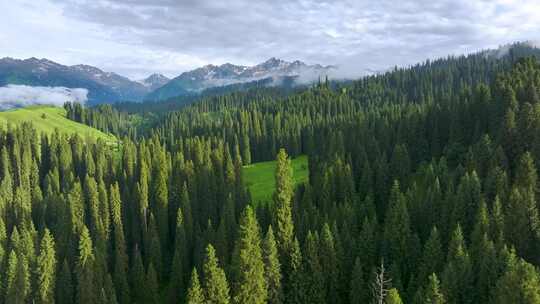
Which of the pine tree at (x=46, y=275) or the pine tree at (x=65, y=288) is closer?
the pine tree at (x=46, y=275)

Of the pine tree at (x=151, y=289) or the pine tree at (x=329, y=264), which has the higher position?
the pine tree at (x=329, y=264)

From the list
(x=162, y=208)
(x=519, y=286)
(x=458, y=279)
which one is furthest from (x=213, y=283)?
(x=162, y=208)

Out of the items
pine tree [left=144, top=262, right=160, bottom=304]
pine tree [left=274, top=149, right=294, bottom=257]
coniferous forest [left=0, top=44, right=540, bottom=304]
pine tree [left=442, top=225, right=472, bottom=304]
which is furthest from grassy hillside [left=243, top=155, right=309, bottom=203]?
pine tree [left=442, top=225, right=472, bottom=304]

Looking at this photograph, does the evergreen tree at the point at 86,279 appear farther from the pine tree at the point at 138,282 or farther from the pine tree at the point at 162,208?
the pine tree at the point at 162,208

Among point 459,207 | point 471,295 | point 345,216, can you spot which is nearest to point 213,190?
point 345,216

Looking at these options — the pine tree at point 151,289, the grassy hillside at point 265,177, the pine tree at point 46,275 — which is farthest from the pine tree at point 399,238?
the pine tree at point 46,275

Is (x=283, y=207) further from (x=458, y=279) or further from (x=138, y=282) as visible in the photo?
(x=138, y=282)
